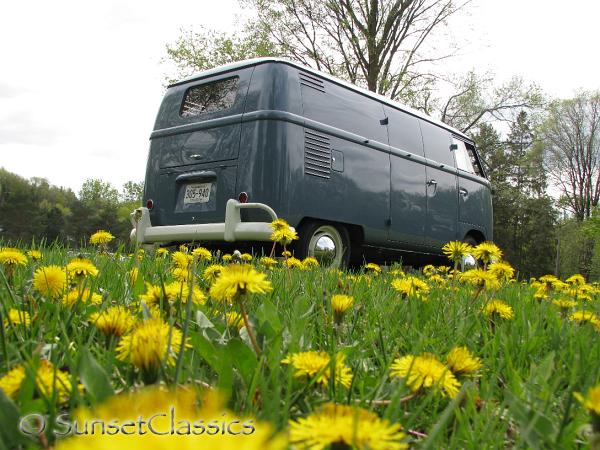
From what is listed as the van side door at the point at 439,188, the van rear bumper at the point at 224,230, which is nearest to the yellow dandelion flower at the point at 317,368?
the van rear bumper at the point at 224,230

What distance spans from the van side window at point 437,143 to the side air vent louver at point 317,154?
7.17ft

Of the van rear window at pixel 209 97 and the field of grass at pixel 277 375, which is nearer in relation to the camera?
the field of grass at pixel 277 375

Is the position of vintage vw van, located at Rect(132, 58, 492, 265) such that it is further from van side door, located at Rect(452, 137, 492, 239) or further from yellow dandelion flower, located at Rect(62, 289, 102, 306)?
yellow dandelion flower, located at Rect(62, 289, 102, 306)

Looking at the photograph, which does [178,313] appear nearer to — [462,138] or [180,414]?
[180,414]

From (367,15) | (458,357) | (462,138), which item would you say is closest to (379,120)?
(462,138)

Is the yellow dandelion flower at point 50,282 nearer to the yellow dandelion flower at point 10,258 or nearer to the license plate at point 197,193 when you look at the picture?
the yellow dandelion flower at point 10,258

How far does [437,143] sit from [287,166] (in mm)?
3243

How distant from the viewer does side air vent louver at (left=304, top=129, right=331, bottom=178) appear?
4.77 m

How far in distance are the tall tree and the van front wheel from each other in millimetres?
30907

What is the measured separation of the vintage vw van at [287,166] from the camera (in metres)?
4.54

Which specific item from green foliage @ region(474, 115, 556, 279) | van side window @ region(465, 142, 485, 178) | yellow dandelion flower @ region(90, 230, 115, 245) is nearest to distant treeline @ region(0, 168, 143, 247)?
green foliage @ region(474, 115, 556, 279)

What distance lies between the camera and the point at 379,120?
231 inches

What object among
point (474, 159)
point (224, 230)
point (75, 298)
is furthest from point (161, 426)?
point (474, 159)

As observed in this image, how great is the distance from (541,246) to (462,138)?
3272 centimetres
